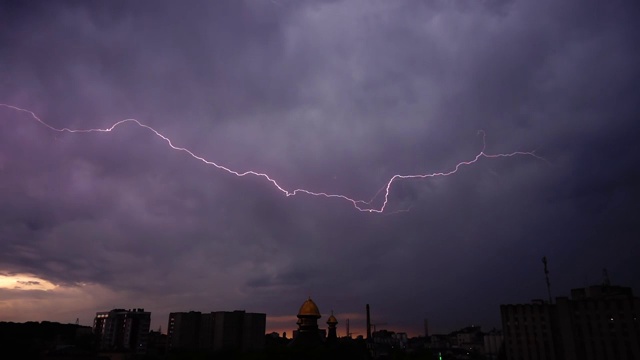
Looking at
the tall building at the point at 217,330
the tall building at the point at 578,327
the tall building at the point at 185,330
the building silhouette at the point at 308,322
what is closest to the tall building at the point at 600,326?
the tall building at the point at 578,327

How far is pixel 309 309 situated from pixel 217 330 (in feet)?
90.9

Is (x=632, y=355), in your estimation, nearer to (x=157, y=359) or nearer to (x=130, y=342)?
(x=157, y=359)

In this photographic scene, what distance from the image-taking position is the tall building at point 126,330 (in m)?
95.7

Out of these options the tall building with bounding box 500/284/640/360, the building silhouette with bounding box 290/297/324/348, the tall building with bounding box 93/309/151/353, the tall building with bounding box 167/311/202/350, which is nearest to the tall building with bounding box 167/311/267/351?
the tall building with bounding box 167/311/202/350

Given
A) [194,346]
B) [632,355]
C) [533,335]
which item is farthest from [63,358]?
[632,355]

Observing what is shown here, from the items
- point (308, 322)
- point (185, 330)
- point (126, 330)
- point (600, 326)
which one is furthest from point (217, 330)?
point (600, 326)

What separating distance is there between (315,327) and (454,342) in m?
94.4

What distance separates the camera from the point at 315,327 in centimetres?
7150

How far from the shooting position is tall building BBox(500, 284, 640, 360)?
5844 cm

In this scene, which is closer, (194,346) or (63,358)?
(63,358)

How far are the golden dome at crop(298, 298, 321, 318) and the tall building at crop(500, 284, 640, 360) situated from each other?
31.6 metres

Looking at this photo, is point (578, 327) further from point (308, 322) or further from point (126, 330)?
point (126, 330)

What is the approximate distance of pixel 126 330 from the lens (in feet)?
316

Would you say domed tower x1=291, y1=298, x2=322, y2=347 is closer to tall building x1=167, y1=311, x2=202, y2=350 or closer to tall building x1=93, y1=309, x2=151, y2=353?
tall building x1=167, y1=311, x2=202, y2=350
